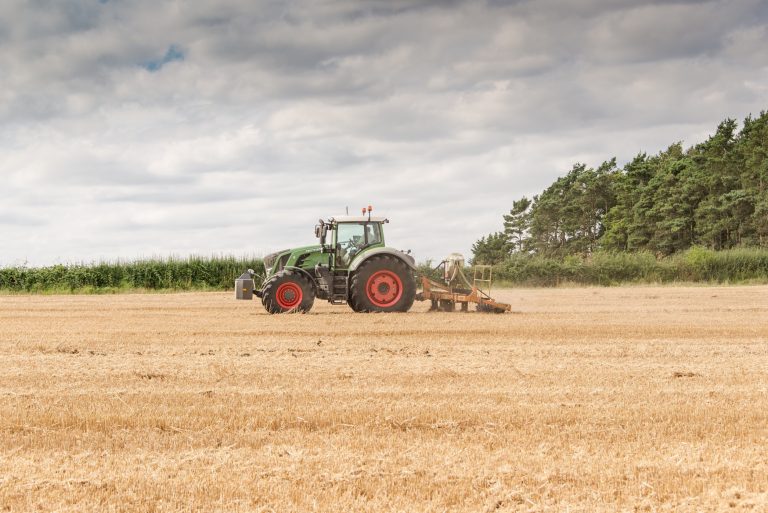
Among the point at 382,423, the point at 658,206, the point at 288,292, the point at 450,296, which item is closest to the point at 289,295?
the point at 288,292

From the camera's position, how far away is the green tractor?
18609 mm

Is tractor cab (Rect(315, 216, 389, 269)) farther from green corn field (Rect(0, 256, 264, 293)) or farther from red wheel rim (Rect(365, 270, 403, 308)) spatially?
green corn field (Rect(0, 256, 264, 293))

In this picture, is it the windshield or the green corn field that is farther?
the green corn field

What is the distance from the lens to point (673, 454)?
6.27m

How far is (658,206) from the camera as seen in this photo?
203 feet

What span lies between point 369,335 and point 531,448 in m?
8.65

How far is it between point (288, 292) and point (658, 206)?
49.1 metres

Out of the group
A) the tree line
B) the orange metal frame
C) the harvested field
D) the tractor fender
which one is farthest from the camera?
the tree line

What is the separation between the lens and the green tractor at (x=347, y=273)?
733 inches

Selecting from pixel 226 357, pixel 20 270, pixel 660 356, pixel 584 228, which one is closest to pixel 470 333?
pixel 660 356

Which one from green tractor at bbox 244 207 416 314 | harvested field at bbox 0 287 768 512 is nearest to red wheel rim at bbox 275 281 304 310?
green tractor at bbox 244 207 416 314

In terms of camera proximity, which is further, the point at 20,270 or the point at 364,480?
the point at 20,270


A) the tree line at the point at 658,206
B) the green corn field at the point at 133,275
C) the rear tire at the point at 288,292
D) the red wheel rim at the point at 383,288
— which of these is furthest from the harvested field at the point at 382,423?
the tree line at the point at 658,206

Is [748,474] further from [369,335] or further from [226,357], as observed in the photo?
[369,335]
